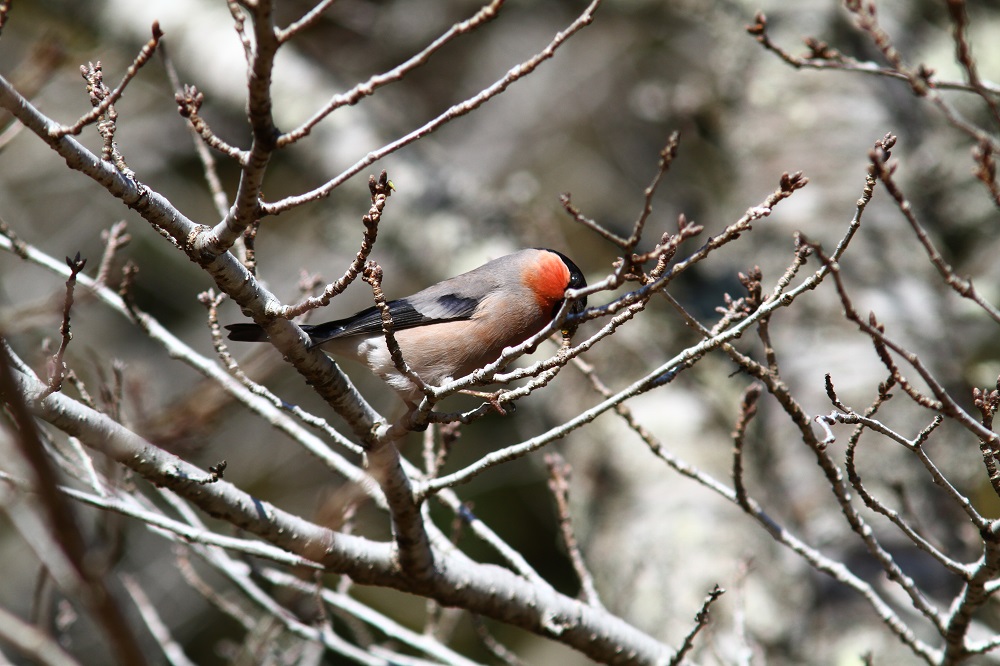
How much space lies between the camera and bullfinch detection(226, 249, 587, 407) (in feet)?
12.3

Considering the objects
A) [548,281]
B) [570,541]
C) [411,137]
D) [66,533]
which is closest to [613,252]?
[548,281]

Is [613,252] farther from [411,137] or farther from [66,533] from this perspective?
[66,533]

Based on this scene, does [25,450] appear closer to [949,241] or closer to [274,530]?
[274,530]

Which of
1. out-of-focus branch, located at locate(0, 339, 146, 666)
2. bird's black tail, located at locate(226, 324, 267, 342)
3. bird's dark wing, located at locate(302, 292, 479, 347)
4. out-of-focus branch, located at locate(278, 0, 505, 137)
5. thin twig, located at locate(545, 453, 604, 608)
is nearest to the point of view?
out-of-focus branch, located at locate(0, 339, 146, 666)

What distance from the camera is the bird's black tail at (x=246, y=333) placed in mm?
3402

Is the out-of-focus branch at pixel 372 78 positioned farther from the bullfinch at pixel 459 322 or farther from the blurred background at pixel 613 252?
the bullfinch at pixel 459 322

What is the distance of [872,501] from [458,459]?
721 centimetres

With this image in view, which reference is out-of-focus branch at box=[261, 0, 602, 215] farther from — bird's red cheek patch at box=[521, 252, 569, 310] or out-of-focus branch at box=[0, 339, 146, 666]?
bird's red cheek patch at box=[521, 252, 569, 310]

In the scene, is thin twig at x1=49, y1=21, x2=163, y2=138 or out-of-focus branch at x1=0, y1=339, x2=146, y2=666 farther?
thin twig at x1=49, y1=21, x2=163, y2=138

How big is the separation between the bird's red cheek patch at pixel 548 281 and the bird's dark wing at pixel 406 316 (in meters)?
0.28

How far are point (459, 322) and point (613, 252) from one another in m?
5.33

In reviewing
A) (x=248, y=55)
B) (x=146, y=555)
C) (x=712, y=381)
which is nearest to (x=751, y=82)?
(x=712, y=381)

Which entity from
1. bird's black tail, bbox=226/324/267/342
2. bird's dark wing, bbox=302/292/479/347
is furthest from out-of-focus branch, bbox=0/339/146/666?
bird's dark wing, bbox=302/292/479/347

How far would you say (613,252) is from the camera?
9.05 meters
